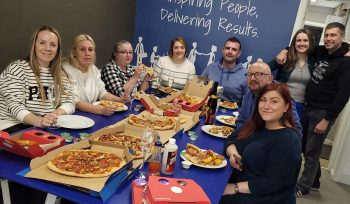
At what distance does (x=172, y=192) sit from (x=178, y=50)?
9.25 feet

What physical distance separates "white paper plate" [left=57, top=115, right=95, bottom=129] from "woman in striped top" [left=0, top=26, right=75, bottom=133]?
7 centimetres

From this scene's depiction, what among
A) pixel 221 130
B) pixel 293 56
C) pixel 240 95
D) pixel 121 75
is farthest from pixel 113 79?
pixel 293 56

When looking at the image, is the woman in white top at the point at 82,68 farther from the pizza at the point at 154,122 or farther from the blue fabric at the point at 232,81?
the blue fabric at the point at 232,81

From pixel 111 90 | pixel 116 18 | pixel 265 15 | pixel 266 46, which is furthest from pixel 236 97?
pixel 116 18

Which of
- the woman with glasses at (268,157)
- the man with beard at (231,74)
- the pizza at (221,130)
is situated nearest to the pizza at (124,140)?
the woman with glasses at (268,157)

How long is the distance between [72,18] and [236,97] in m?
2.02

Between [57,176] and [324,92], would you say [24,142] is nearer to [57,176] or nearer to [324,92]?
[57,176]

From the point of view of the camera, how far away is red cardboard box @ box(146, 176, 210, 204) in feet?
4.09

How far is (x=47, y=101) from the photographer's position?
2273 millimetres

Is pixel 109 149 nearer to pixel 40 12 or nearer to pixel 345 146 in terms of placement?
pixel 40 12

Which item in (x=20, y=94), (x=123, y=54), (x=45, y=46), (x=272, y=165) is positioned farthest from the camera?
(x=123, y=54)

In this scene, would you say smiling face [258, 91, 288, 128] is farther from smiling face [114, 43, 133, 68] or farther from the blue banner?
the blue banner

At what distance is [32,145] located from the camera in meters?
1.48

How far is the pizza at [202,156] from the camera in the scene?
1769 mm
